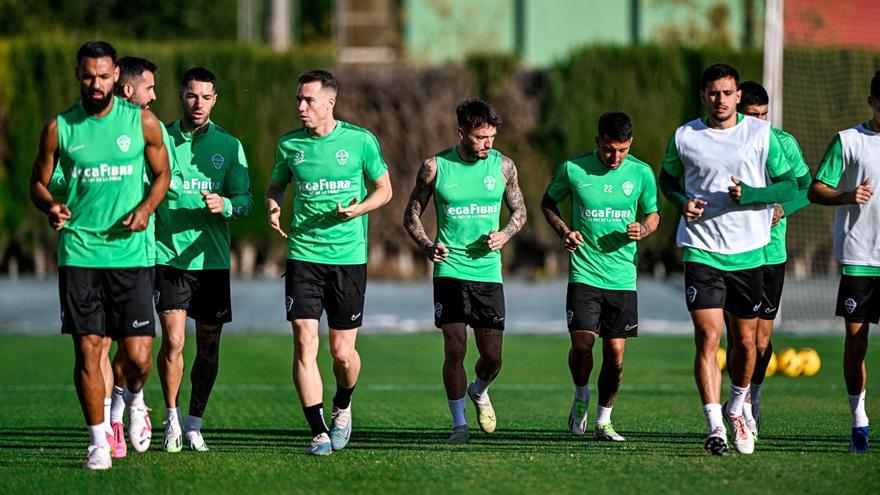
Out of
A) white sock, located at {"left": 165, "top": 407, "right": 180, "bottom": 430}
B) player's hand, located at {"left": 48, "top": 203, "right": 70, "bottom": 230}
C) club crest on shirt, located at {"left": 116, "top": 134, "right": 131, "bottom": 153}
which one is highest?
club crest on shirt, located at {"left": 116, "top": 134, "right": 131, "bottom": 153}

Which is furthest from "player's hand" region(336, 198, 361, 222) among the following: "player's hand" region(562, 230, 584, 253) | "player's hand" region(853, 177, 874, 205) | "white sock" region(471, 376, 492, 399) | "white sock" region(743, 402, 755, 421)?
"player's hand" region(853, 177, 874, 205)

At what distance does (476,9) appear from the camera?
34.9 meters

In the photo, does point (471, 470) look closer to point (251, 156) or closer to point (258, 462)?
point (258, 462)

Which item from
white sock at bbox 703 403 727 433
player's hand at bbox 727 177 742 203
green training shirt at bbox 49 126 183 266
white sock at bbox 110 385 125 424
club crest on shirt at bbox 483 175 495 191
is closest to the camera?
green training shirt at bbox 49 126 183 266

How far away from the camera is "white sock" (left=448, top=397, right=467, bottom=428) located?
1003 centimetres

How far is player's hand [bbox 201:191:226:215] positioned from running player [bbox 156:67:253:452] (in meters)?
0.32

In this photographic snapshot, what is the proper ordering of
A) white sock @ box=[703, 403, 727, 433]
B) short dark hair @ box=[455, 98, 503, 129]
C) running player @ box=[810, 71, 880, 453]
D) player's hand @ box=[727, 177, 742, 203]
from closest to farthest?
white sock @ box=[703, 403, 727, 433]
player's hand @ box=[727, 177, 742, 203]
running player @ box=[810, 71, 880, 453]
short dark hair @ box=[455, 98, 503, 129]

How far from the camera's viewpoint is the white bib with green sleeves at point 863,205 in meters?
9.39

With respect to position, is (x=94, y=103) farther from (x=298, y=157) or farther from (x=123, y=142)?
(x=298, y=157)

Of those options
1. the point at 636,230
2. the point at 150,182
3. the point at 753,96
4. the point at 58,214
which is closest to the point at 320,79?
the point at 150,182

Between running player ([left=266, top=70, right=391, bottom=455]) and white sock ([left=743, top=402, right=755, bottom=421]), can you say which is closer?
running player ([left=266, top=70, right=391, bottom=455])

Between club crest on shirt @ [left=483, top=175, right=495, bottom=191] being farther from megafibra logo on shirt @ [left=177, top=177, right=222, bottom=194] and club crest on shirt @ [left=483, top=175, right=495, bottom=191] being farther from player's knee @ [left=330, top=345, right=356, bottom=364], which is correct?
megafibra logo on shirt @ [left=177, top=177, right=222, bottom=194]

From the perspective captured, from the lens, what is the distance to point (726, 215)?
30.8 feet

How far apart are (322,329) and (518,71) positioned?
312 inches
